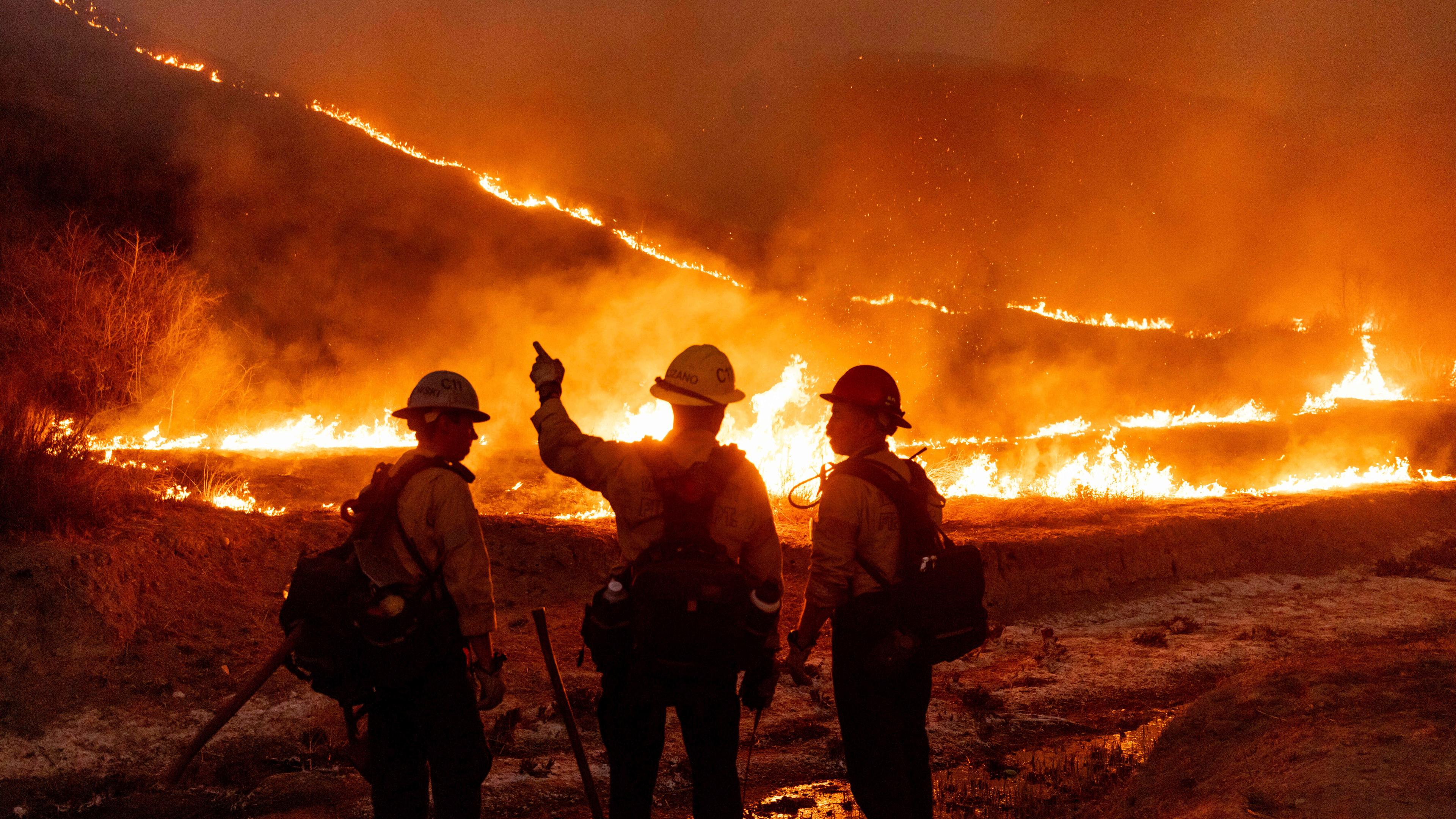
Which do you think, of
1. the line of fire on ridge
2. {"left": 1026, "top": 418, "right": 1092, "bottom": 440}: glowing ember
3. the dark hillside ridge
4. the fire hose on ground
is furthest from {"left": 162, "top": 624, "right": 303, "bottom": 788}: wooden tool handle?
{"left": 1026, "top": 418, "right": 1092, "bottom": 440}: glowing ember

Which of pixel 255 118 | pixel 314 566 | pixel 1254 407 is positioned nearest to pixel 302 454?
pixel 314 566

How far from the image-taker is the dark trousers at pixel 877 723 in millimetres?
3566

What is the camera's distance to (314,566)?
3.46 m

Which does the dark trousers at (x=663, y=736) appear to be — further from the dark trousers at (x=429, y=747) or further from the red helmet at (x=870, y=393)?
the red helmet at (x=870, y=393)

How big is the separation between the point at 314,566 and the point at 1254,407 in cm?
4362

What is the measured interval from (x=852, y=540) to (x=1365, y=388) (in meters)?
52.1

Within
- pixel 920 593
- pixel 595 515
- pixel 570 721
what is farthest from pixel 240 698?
pixel 595 515

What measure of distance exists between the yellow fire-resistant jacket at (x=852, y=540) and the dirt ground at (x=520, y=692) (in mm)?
1455

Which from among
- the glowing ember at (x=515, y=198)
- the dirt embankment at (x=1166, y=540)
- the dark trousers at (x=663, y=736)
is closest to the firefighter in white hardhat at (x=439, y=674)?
the dark trousers at (x=663, y=736)

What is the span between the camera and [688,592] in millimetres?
3250

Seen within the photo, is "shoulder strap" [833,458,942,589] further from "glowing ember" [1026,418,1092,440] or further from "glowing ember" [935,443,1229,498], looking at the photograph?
"glowing ember" [1026,418,1092,440]

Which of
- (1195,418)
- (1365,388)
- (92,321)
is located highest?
(1365,388)

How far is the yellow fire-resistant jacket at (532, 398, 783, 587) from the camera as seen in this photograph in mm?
3457

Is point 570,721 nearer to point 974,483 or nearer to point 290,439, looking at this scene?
point 974,483
